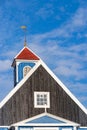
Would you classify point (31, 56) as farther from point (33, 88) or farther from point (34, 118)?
point (34, 118)

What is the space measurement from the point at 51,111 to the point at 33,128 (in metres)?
3.26

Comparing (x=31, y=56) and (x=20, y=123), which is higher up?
(x=31, y=56)

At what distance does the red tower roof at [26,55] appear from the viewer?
45.7 m

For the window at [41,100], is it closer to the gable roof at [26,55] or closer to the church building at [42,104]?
the church building at [42,104]

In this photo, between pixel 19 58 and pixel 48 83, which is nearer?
pixel 48 83

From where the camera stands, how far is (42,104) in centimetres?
4028

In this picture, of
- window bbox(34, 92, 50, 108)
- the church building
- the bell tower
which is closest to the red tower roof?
the bell tower

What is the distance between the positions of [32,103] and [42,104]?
91 cm

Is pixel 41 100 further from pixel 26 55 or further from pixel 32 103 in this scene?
pixel 26 55

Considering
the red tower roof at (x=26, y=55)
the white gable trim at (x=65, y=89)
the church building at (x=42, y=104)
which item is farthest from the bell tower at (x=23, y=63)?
the white gable trim at (x=65, y=89)

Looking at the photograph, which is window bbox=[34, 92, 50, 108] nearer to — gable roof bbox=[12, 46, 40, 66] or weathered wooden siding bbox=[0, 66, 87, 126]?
weathered wooden siding bbox=[0, 66, 87, 126]

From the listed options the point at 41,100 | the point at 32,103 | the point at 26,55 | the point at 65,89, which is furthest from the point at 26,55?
the point at 32,103

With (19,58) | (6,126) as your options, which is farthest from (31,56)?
(6,126)

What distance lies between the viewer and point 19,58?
1796 inches
